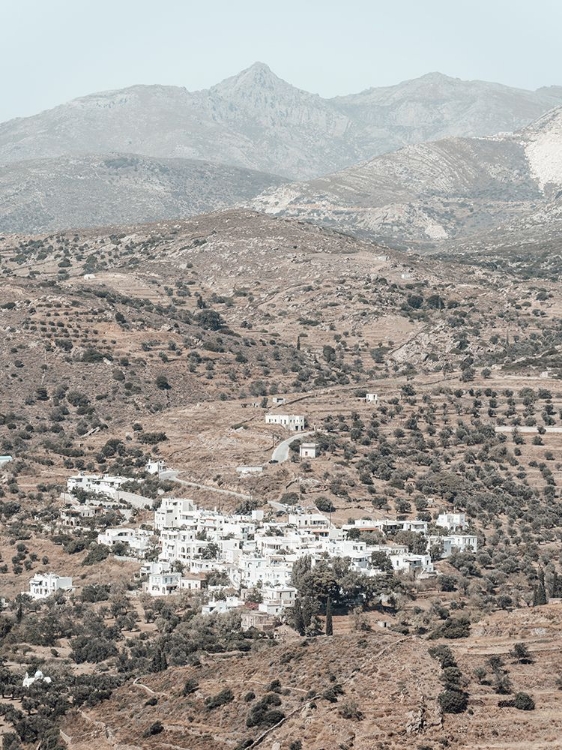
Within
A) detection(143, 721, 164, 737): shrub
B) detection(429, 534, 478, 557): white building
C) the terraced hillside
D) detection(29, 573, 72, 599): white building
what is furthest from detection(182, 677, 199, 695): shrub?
detection(429, 534, 478, 557): white building

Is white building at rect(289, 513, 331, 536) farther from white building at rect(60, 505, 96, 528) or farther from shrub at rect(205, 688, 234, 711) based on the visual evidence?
shrub at rect(205, 688, 234, 711)

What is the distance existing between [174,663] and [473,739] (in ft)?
66.7

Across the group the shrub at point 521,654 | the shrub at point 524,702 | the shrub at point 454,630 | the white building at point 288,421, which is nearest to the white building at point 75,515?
the white building at point 288,421

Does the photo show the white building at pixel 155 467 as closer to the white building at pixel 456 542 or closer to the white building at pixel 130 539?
the white building at pixel 130 539

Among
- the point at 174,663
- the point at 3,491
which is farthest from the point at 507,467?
the point at 174,663

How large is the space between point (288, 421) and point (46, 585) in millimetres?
33447

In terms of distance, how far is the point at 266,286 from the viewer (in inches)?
7215

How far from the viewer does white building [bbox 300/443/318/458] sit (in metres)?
107

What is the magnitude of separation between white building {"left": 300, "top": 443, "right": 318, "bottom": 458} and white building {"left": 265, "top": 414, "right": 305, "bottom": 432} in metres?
7.25

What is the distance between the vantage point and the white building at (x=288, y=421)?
380 feet

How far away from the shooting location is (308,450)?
353 feet

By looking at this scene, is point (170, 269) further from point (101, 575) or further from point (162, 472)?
point (101, 575)

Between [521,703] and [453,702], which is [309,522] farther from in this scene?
[521,703]

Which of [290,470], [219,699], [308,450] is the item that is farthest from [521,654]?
[308,450]
